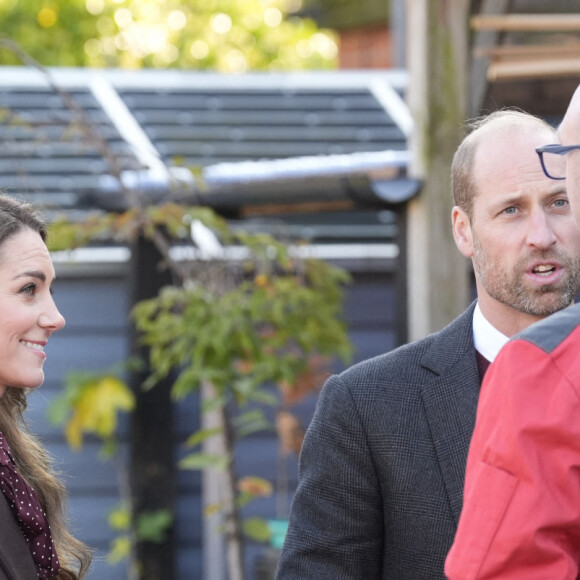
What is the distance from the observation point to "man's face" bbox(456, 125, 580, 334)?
2.05 m

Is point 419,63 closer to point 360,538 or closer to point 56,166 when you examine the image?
point 360,538

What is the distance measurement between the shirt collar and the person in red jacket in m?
0.91

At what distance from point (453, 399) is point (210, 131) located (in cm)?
415

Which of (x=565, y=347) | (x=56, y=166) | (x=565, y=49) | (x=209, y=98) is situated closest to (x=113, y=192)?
(x=56, y=166)

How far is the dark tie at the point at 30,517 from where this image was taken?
2168mm

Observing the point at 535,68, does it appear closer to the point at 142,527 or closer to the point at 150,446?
the point at 150,446

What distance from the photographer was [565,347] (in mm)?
1207

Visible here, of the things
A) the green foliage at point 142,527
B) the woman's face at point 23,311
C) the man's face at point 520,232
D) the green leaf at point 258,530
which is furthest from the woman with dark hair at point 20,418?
the green foliage at point 142,527

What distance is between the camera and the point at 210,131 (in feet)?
19.8

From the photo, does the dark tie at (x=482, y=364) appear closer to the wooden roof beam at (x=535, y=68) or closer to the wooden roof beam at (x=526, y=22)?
the wooden roof beam at (x=526, y=22)

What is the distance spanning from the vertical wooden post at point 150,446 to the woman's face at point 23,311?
10.1 ft

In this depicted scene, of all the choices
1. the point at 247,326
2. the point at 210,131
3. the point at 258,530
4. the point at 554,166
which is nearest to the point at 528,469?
the point at 554,166

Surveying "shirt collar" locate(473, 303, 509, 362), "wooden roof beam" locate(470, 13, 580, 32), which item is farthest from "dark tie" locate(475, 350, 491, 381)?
"wooden roof beam" locate(470, 13, 580, 32)

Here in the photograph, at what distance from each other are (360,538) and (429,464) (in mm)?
198
